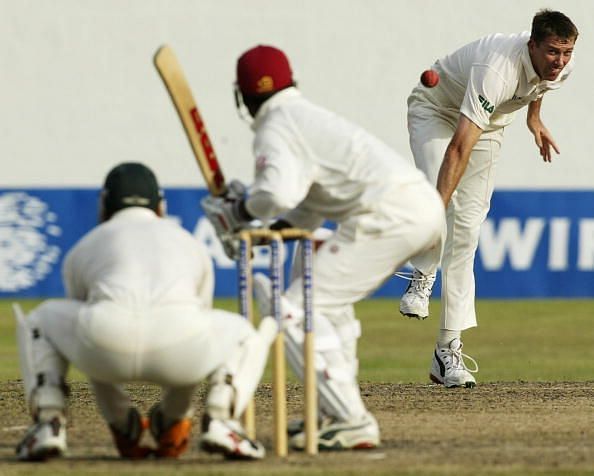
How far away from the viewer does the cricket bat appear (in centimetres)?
635

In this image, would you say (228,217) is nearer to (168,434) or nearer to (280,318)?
(280,318)

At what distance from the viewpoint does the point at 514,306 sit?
19344 millimetres

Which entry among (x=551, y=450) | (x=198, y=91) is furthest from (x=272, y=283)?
(x=198, y=91)

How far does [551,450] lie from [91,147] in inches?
617

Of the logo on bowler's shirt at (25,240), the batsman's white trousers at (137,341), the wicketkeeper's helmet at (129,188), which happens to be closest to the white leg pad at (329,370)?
the batsman's white trousers at (137,341)

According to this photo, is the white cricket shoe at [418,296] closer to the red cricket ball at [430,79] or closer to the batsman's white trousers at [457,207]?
the batsman's white trousers at [457,207]

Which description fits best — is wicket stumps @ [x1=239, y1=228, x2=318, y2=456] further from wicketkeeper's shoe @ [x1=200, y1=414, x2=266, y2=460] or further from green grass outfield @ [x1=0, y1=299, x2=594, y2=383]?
green grass outfield @ [x1=0, y1=299, x2=594, y2=383]

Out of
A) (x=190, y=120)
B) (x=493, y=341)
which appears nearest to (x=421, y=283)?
(x=190, y=120)

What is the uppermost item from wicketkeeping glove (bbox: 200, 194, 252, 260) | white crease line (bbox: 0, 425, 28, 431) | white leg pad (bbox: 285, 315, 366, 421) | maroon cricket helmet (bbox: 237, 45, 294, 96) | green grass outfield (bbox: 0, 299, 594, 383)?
maroon cricket helmet (bbox: 237, 45, 294, 96)

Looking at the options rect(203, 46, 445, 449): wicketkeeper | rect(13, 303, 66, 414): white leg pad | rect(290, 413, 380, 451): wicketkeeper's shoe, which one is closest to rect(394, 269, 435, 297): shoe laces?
rect(203, 46, 445, 449): wicketkeeper

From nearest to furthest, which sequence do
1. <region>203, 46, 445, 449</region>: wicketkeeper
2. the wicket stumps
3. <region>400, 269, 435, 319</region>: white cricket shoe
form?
the wicket stumps → <region>203, 46, 445, 449</region>: wicketkeeper → <region>400, 269, 435, 319</region>: white cricket shoe

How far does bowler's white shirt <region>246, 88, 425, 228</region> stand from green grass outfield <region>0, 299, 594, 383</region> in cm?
495

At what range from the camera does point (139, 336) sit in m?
5.62

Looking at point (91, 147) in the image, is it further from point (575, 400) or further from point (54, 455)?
point (54, 455)
